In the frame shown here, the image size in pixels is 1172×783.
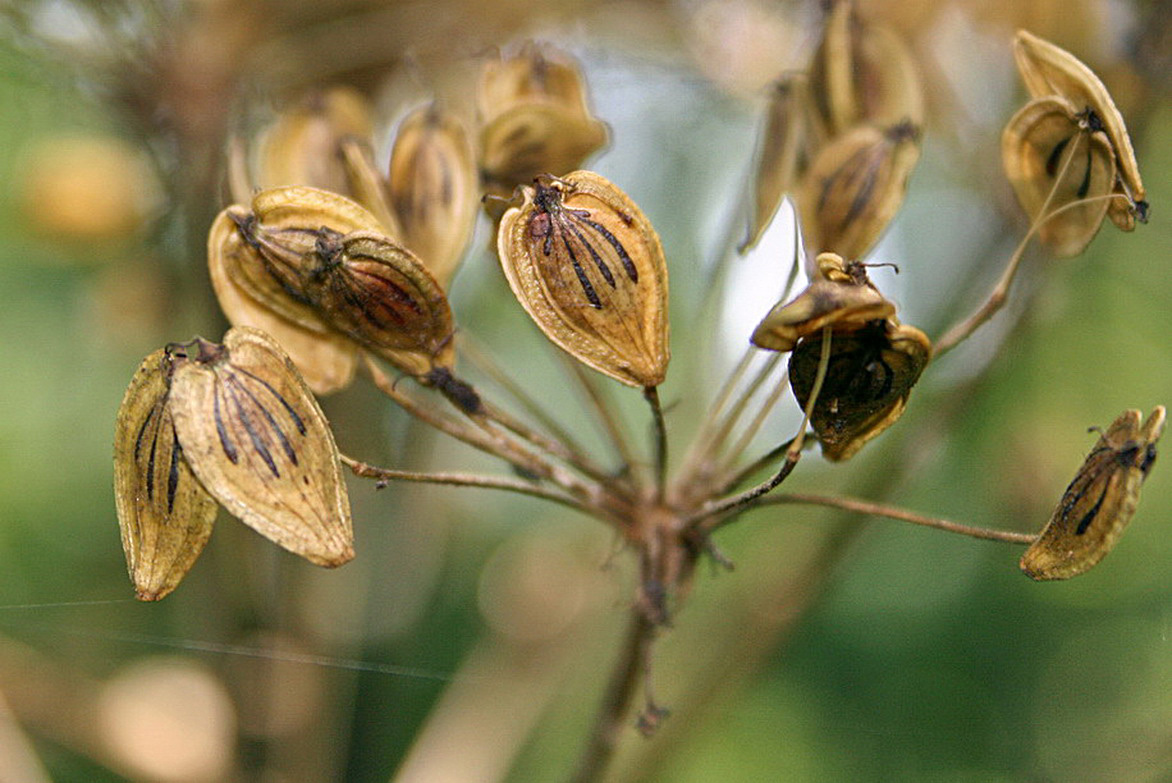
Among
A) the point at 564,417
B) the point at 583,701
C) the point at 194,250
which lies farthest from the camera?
the point at 564,417

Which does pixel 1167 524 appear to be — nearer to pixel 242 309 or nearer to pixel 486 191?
pixel 486 191

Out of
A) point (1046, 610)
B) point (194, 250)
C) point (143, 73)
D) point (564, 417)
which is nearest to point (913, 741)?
point (1046, 610)

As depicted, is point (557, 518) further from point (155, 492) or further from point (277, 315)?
point (155, 492)

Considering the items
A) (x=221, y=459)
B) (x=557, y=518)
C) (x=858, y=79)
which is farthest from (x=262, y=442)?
(x=557, y=518)

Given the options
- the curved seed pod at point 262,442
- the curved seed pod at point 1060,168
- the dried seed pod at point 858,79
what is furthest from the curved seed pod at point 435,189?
the curved seed pod at point 1060,168

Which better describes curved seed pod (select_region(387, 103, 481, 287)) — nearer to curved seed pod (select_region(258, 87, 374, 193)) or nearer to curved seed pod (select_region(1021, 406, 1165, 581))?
curved seed pod (select_region(258, 87, 374, 193))

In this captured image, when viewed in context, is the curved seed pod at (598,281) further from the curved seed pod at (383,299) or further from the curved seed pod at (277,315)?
the curved seed pod at (277,315)
